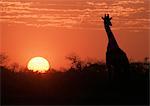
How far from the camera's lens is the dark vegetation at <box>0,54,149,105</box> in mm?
19000

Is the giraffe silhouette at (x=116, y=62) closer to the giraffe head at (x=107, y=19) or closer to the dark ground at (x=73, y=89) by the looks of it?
the dark ground at (x=73, y=89)

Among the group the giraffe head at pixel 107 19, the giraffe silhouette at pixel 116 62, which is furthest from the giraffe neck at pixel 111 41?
the giraffe head at pixel 107 19

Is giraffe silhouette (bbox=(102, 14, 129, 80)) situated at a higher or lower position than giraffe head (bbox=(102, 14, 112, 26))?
lower

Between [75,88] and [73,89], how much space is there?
0.80 ft

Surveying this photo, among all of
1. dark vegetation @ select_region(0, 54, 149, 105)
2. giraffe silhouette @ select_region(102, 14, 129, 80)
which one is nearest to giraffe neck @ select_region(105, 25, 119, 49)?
giraffe silhouette @ select_region(102, 14, 129, 80)

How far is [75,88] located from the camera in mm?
21828

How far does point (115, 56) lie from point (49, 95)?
2.61 meters

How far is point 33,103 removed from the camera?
18.3 m

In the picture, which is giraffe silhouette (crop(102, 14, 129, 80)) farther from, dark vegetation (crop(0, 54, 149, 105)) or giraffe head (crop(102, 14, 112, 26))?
giraffe head (crop(102, 14, 112, 26))

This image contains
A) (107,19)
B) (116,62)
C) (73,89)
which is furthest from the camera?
(107,19)

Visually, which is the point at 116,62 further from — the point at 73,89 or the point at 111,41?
the point at 73,89

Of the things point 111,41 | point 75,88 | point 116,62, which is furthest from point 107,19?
point 75,88

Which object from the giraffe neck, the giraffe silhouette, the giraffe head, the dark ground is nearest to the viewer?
the dark ground

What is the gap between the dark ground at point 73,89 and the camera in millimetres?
18906
